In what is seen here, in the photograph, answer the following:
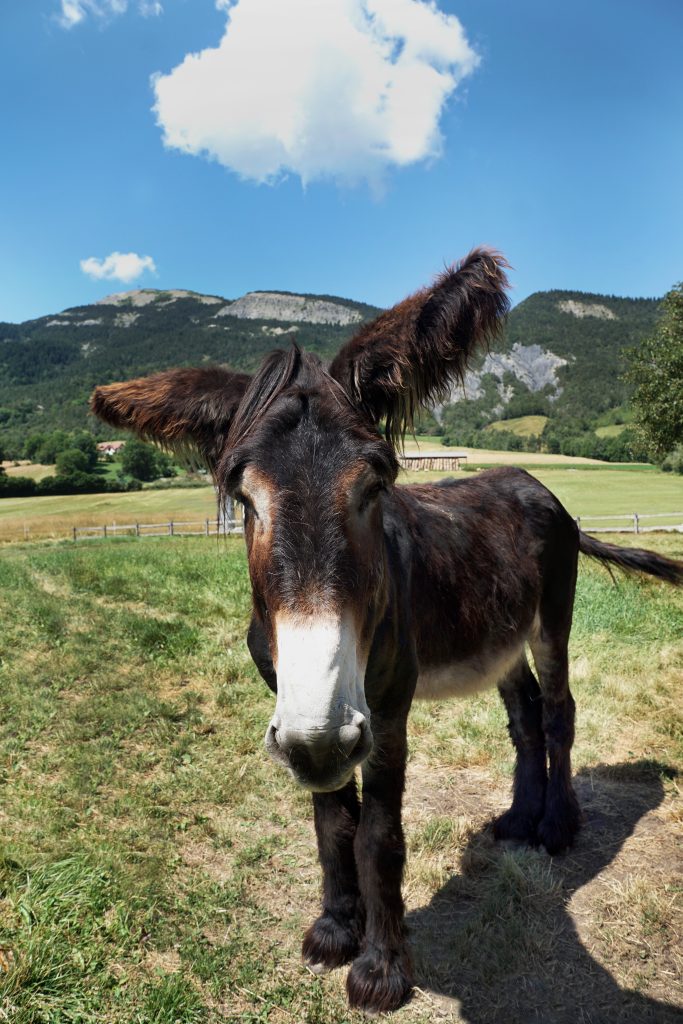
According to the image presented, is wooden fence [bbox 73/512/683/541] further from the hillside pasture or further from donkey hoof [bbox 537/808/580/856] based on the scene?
the hillside pasture

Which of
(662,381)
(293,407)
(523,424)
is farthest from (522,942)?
(523,424)

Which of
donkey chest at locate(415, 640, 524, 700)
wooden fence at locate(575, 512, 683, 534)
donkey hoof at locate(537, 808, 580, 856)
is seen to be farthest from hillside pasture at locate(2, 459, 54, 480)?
donkey hoof at locate(537, 808, 580, 856)

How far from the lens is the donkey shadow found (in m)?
2.83

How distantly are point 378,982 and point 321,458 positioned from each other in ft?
8.77

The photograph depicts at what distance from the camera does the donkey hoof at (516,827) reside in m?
4.20

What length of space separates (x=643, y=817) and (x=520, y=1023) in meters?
2.22

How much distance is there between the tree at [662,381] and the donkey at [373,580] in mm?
18856

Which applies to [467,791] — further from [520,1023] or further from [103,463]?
[103,463]

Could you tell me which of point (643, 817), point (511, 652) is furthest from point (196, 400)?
point (643, 817)

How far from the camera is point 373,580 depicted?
2.22 m

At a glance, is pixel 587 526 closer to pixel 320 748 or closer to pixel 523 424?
Answer: pixel 320 748

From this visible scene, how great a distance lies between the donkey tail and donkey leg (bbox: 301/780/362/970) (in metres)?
3.22

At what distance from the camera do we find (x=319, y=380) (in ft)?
7.72

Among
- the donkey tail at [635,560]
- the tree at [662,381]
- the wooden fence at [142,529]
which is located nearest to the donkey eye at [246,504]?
the donkey tail at [635,560]
